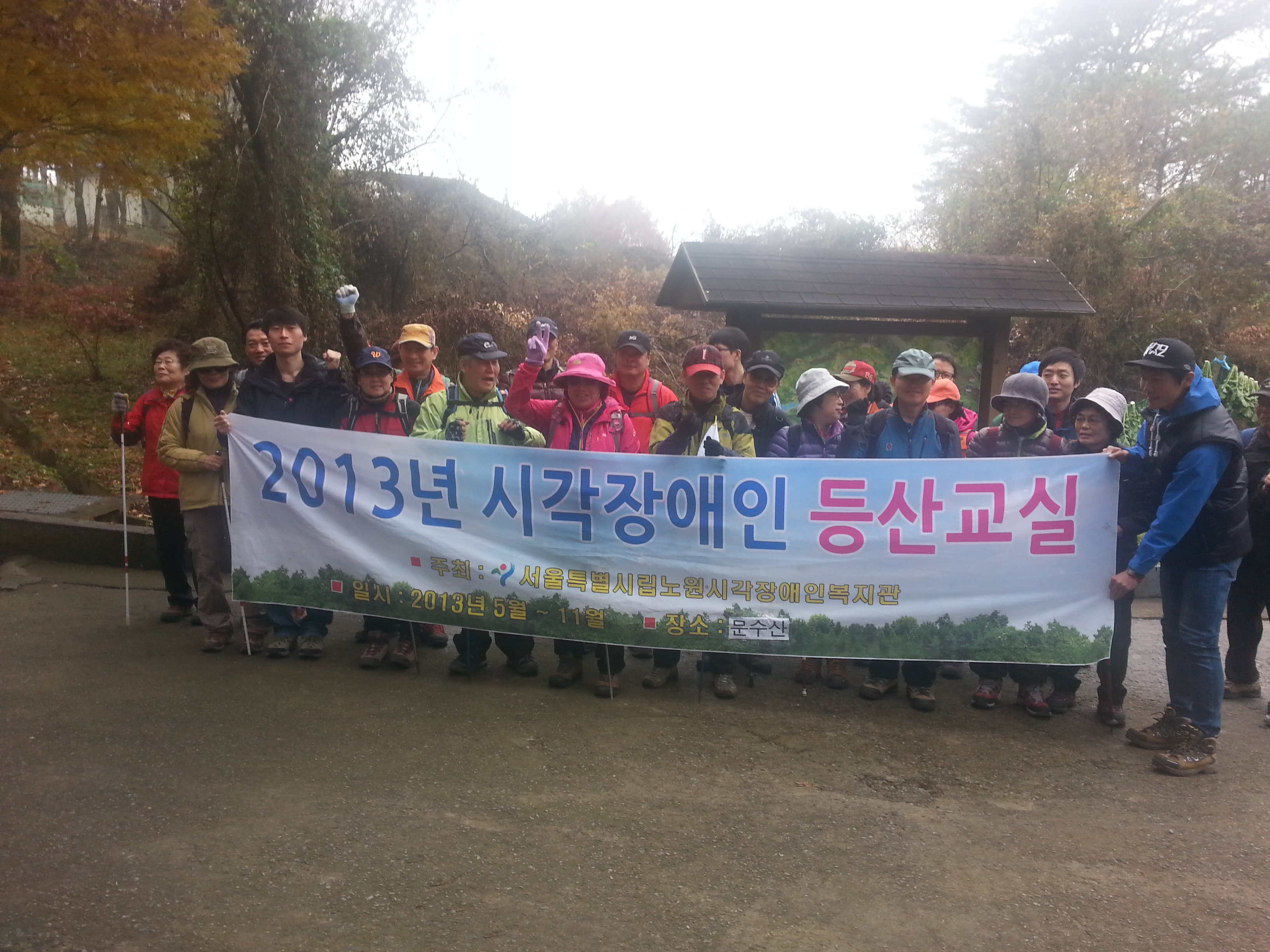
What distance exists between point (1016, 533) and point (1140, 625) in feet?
9.37

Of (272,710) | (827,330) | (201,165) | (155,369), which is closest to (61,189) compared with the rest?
(201,165)

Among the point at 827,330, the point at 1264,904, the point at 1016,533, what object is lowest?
the point at 1264,904

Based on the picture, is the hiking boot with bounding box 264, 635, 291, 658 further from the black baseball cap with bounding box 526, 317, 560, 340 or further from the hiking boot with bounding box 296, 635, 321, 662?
the black baseball cap with bounding box 526, 317, 560, 340

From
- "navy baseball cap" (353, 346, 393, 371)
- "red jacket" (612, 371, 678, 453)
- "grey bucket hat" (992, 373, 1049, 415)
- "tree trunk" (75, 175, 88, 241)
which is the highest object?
"tree trunk" (75, 175, 88, 241)

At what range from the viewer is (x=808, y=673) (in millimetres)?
5320

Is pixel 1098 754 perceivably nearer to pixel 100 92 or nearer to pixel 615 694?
pixel 615 694

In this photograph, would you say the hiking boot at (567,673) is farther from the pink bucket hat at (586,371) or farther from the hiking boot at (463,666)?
the pink bucket hat at (586,371)

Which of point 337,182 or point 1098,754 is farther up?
point 337,182

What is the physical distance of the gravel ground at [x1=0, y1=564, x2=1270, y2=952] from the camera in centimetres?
296

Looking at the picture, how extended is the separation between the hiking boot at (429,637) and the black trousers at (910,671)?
8.29 feet

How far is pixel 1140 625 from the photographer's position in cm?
683

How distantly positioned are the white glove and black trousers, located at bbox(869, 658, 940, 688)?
3610 millimetres

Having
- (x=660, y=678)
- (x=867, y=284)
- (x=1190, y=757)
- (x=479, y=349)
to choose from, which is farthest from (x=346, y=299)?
(x=867, y=284)

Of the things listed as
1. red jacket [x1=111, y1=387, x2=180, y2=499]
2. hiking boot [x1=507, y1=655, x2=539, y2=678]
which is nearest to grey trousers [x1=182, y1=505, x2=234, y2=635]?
red jacket [x1=111, y1=387, x2=180, y2=499]
